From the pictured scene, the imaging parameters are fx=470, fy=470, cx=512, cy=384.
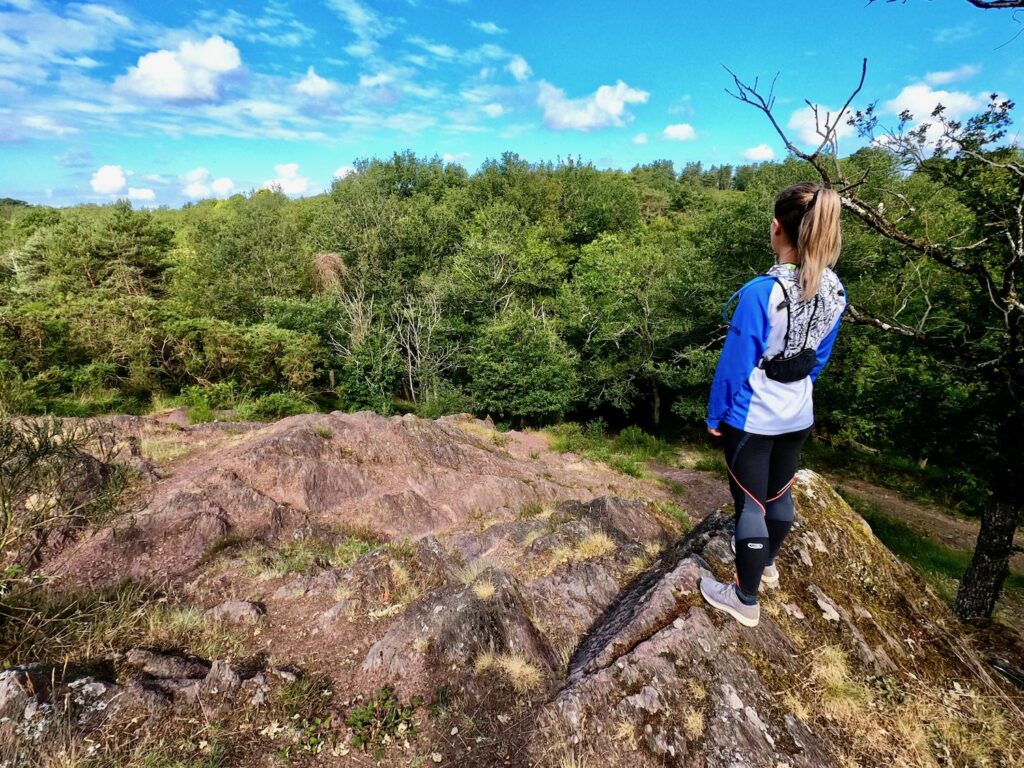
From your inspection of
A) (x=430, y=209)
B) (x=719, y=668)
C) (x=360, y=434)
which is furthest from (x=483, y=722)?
(x=430, y=209)

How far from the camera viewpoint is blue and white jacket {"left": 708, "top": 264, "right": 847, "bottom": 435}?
Result: 2295mm

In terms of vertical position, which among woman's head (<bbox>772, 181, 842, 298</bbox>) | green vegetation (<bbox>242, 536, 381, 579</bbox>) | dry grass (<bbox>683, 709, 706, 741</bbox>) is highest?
woman's head (<bbox>772, 181, 842, 298</bbox>)

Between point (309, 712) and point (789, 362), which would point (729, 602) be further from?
point (309, 712)

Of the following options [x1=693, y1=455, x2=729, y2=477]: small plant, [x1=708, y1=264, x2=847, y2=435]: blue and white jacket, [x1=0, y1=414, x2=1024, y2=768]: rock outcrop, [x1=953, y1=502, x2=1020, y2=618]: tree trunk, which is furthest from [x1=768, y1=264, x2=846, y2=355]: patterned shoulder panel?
[x1=693, y1=455, x2=729, y2=477]: small plant

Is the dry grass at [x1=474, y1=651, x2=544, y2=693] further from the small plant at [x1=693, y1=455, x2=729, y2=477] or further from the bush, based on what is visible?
the small plant at [x1=693, y1=455, x2=729, y2=477]

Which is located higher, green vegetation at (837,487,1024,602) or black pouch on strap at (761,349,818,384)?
black pouch on strap at (761,349,818,384)

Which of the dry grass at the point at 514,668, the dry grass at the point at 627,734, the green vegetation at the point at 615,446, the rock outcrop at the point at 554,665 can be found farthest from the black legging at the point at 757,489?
the green vegetation at the point at 615,446

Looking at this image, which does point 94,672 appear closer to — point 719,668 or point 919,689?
point 719,668

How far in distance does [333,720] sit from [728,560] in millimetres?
2771

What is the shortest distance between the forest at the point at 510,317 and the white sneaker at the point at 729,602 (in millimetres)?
3260

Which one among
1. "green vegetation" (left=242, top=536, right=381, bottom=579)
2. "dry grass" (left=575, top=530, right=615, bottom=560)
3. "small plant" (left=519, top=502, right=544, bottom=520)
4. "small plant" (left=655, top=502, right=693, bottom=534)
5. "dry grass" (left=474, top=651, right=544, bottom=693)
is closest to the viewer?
"dry grass" (left=474, top=651, right=544, bottom=693)

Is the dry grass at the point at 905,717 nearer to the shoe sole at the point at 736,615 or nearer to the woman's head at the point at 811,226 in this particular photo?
the shoe sole at the point at 736,615

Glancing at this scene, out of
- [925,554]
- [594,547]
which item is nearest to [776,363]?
[594,547]

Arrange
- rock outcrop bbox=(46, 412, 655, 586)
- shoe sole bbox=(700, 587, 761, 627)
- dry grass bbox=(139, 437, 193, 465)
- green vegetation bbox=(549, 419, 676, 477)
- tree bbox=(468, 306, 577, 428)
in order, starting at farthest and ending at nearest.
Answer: tree bbox=(468, 306, 577, 428) → green vegetation bbox=(549, 419, 676, 477) → dry grass bbox=(139, 437, 193, 465) → rock outcrop bbox=(46, 412, 655, 586) → shoe sole bbox=(700, 587, 761, 627)
